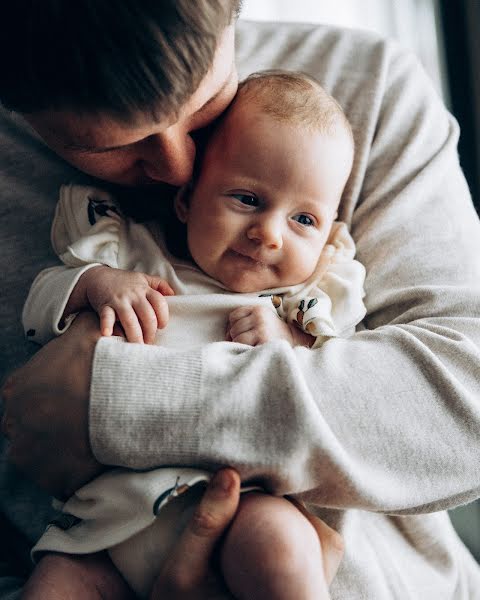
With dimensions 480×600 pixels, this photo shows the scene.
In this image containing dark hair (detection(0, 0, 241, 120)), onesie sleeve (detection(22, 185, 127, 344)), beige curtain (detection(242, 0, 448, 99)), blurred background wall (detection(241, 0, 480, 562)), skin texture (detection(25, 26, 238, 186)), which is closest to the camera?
dark hair (detection(0, 0, 241, 120))

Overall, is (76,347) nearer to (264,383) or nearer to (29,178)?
(264,383)

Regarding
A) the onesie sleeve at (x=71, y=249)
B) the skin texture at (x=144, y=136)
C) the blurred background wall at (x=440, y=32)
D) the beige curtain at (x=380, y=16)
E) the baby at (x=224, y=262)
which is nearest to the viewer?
the skin texture at (x=144, y=136)

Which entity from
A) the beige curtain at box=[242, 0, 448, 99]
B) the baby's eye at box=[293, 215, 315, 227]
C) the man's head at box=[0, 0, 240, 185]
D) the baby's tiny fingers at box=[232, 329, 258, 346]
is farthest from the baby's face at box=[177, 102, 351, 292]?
the beige curtain at box=[242, 0, 448, 99]

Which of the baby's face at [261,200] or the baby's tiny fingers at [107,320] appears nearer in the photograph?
the baby's tiny fingers at [107,320]

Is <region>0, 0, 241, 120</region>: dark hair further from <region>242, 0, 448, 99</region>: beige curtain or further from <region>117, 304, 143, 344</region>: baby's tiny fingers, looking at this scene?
<region>242, 0, 448, 99</region>: beige curtain

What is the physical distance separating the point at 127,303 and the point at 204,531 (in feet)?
1.08

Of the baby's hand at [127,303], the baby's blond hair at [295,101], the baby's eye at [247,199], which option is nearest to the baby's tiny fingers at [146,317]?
the baby's hand at [127,303]

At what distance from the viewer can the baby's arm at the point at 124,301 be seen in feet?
2.98

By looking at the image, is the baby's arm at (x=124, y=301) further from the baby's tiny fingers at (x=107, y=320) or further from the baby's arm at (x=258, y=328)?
the baby's arm at (x=258, y=328)

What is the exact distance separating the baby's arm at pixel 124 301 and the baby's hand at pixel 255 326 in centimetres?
10

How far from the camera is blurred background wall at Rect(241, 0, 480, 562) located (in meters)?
1.65

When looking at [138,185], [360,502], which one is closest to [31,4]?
[138,185]

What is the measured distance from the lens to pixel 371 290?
3.52 ft

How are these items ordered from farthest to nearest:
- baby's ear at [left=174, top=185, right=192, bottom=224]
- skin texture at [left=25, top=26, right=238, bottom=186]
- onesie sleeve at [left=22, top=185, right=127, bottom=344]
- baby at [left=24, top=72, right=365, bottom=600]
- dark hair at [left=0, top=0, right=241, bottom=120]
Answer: baby's ear at [left=174, top=185, right=192, bottom=224]
onesie sleeve at [left=22, top=185, right=127, bottom=344]
baby at [left=24, top=72, right=365, bottom=600]
skin texture at [left=25, top=26, right=238, bottom=186]
dark hair at [left=0, top=0, right=241, bottom=120]
